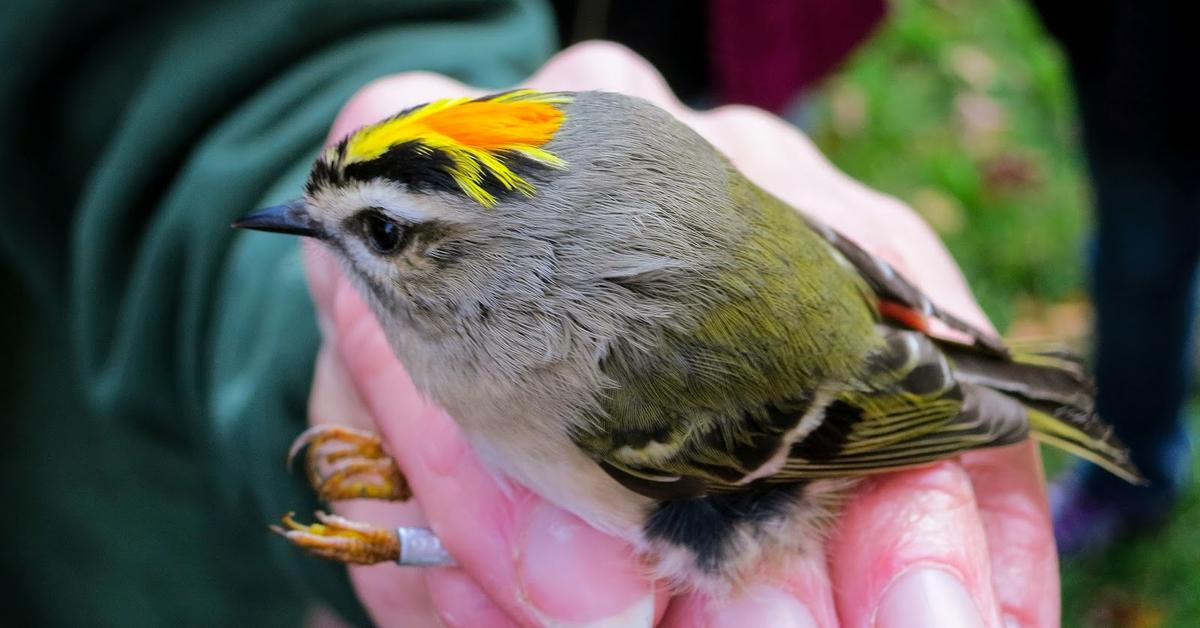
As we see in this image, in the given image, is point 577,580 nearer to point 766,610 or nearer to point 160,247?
point 766,610

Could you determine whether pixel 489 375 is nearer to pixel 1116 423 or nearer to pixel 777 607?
pixel 777 607

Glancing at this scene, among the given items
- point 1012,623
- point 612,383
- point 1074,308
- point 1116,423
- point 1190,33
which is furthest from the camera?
point 1074,308

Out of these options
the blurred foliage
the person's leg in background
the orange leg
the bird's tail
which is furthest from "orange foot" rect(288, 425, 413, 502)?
the blurred foliage

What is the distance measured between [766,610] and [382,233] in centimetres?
49

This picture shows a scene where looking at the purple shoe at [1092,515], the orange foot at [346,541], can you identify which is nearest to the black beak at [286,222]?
the orange foot at [346,541]

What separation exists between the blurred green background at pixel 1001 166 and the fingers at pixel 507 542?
1476 mm

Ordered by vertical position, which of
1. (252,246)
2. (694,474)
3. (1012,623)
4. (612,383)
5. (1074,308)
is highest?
(252,246)

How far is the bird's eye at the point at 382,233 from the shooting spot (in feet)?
3.14

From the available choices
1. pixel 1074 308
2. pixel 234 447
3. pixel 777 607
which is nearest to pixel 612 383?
pixel 777 607

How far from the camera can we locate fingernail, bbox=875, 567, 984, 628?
951mm

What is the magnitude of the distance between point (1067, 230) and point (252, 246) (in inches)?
88.2

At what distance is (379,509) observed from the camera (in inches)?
47.2

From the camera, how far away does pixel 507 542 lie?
102 centimetres

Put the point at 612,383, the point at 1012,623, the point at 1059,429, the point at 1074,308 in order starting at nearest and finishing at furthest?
the point at 612,383 → the point at 1012,623 → the point at 1059,429 → the point at 1074,308
